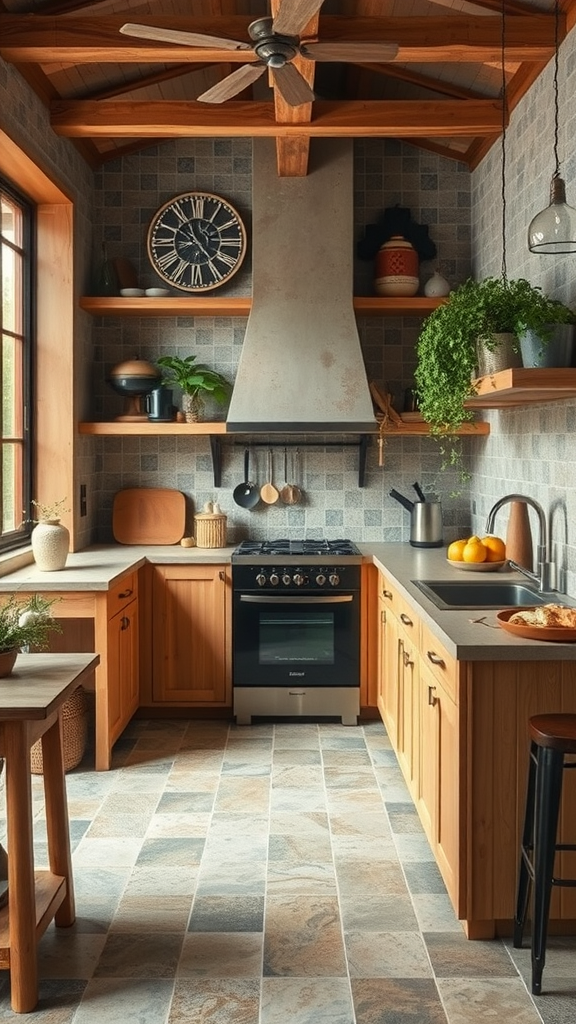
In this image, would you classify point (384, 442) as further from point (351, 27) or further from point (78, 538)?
point (351, 27)

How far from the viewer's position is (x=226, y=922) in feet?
9.06

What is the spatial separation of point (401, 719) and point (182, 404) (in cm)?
221

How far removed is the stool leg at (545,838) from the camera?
7.69 ft

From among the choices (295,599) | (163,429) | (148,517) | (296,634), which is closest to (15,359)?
(163,429)

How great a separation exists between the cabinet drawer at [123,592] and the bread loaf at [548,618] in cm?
192

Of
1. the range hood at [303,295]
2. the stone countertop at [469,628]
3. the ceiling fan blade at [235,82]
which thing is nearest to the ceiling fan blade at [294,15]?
the ceiling fan blade at [235,82]

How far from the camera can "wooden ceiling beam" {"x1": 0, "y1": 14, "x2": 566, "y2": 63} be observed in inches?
142

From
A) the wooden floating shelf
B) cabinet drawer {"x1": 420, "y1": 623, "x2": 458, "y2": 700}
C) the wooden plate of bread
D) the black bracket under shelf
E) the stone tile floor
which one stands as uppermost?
the wooden floating shelf

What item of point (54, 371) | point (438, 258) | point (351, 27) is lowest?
point (54, 371)

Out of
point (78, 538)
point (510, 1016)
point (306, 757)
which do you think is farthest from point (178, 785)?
point (510, 1016)

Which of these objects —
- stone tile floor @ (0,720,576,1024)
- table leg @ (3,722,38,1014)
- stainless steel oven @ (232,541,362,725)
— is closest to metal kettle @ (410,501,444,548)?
stainless steel oven @ (232,541,362,725)

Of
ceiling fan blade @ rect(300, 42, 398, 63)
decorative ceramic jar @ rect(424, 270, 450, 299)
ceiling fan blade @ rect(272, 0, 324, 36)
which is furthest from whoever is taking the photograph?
decorative ceramic jar @ rect(424, 270, 450, 299)

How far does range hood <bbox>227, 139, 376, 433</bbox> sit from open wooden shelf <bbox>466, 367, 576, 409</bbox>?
4.66 ft

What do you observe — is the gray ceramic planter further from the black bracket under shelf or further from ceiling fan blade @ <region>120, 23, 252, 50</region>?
the black bracket under shelf
